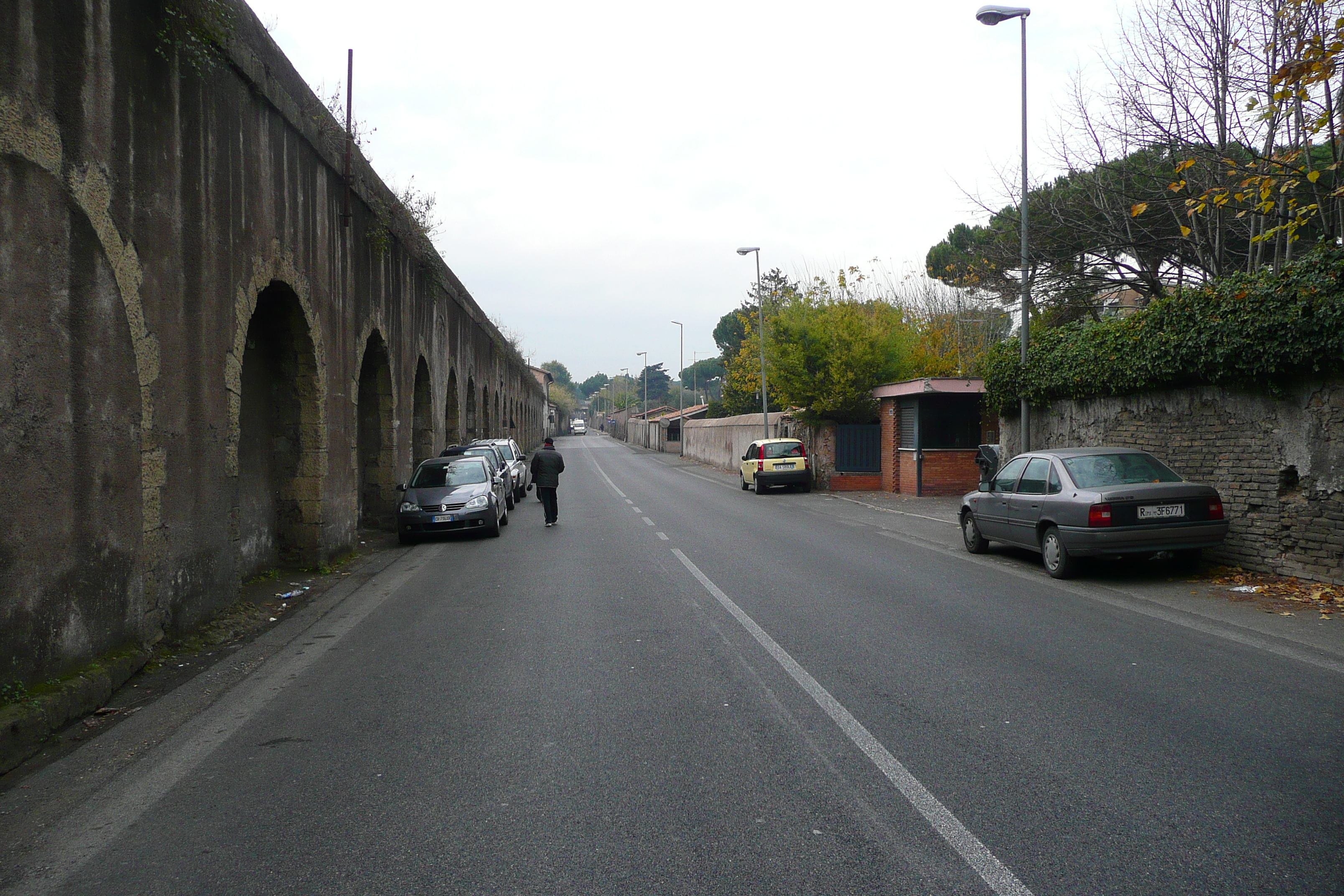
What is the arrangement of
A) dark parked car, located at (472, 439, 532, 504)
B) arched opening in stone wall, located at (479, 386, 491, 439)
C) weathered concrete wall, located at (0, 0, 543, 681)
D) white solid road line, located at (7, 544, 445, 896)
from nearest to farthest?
1. white solid road line, located at (7, 544, 445, 896)
2. weathered concrete wall, located at (0, 0, 543, 681)
3. dark parked car, located at (472, 439, 532, 504)
4. arched opening in stone wall, located at (479, 386, 491, 439)

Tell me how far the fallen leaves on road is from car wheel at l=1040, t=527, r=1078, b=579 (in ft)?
5.06

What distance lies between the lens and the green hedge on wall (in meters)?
9.00

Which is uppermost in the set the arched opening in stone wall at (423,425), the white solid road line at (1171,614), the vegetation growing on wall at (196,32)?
the vegetation growing on wall at (196,32)

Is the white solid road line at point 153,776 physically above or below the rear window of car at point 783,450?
below

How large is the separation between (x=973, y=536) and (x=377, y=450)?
Result: 1068cm

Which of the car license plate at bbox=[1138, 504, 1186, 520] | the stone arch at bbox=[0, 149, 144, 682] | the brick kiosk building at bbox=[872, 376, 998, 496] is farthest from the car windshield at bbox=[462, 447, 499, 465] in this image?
the car license plate at bbox=[1138, 504, 1186, 520]

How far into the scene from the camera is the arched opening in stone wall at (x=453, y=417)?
85.4 feet

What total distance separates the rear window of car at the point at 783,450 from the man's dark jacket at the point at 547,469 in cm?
1056

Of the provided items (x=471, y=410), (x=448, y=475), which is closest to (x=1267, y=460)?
(x=448, y=475)

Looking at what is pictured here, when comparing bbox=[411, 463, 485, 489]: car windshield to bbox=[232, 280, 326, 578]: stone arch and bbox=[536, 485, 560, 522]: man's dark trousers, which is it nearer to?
bbox=[536, 485, 560, 522]: man's dark trousers

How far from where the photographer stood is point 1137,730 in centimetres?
472

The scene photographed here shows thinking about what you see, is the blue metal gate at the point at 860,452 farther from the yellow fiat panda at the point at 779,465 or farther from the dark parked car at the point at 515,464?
the dark parked car at the point at 515,464

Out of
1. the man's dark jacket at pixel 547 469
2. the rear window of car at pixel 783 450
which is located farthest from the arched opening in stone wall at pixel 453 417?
the rear window of car at pixel 783 450

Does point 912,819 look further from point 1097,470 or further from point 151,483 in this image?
point 1097,470
